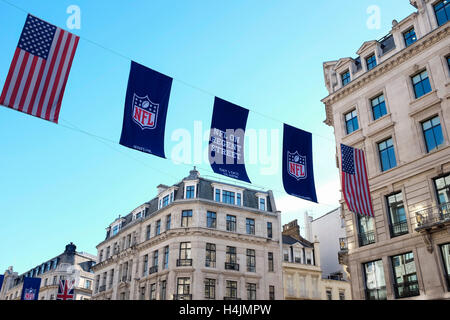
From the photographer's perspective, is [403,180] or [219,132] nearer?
[219,132]

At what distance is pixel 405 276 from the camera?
2164cm

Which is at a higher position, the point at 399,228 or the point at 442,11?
the point at 442,11

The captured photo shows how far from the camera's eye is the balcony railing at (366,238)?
78.9 ft

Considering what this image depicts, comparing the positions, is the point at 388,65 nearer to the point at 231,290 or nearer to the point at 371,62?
the point at 371,62

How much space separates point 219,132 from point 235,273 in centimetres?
3247

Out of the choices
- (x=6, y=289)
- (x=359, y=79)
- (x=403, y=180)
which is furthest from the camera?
(x=6, y=289)

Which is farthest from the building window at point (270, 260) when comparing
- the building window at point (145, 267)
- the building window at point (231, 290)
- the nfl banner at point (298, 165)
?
the nfl banner at point (298, 165)

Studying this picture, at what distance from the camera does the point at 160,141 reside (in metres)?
15.3

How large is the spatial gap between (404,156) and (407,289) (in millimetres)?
7321

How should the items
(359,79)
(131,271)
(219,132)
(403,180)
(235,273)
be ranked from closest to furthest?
(219,132)
(403,180)
(359,79)
(235,273)
(131,271)

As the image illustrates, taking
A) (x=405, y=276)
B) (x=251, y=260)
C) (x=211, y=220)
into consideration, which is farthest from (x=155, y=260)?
(x=405, y=276)
